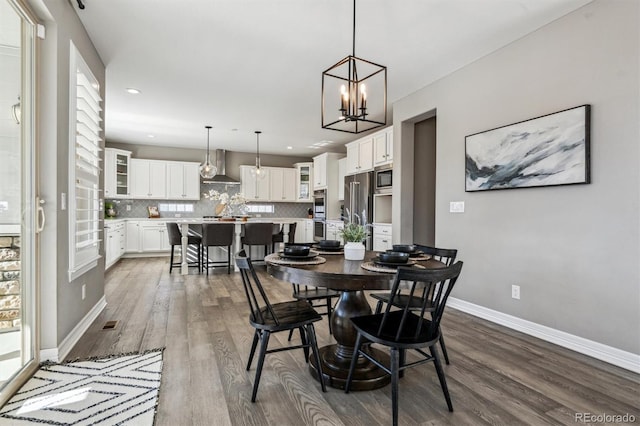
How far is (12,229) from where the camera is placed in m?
2.01

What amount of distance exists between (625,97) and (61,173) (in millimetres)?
4027

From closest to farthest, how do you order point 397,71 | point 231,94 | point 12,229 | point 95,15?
1. point 12,229
2. point 95,15
3. point 397,71
4. point 231,94

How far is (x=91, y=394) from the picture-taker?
1952 mm

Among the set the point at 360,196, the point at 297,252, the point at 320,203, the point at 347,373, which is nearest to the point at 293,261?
the point at 297,252

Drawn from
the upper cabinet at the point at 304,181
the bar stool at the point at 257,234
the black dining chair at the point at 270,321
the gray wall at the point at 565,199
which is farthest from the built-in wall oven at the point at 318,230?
the black dining chair at the point at 270,321

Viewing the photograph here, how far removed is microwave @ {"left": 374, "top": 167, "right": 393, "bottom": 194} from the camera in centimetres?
540

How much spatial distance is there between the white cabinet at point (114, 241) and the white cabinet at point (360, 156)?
441 centimetres

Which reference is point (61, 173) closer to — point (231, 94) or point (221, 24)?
point (221, 24)

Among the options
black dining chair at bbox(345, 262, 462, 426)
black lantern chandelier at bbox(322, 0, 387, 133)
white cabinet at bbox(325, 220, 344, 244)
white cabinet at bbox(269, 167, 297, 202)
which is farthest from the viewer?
white cabinet at bbox(269, 167, 297, 202)

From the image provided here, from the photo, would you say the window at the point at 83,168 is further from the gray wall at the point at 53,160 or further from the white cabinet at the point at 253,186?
the white cabinet at the point at 253,186

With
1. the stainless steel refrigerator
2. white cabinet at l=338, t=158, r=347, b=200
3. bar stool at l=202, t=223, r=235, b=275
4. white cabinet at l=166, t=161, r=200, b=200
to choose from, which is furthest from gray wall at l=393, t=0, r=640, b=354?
white cabinet at l=166, t=161, r=200, b=200

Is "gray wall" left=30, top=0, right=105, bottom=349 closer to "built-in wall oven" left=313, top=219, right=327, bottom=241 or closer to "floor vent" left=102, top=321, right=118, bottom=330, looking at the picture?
"floor vent" left=102, top=321, right=118, bottom=330

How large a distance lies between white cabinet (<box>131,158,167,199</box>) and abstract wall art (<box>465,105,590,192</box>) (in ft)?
22.2

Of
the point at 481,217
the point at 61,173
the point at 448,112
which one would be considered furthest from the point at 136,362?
the point at 448,112
